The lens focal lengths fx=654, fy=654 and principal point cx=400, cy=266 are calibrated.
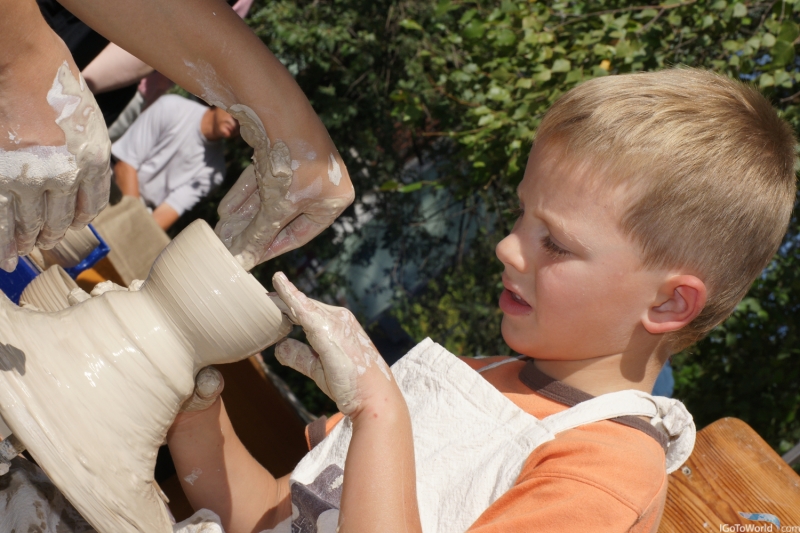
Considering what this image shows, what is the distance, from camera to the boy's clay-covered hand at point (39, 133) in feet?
2.99

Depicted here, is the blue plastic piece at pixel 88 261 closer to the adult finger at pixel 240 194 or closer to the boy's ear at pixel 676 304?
the adult finger at pixel 240 194

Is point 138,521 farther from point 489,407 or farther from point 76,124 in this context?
point 489,407

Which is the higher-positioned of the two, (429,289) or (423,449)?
(423,449)

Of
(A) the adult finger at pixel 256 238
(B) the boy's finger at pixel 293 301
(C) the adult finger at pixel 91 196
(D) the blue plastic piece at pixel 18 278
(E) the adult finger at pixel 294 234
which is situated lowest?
(B) the boy's finger at pixel 293 301

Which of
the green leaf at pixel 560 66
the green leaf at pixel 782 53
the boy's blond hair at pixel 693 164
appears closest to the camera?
the boy's blond hair at pixel 693 164

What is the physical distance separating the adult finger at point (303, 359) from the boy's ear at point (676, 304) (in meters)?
0.64

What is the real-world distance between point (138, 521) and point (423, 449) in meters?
0.61

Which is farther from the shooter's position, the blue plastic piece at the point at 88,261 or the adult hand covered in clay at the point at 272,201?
the blue plastic piece at the point at 88,261

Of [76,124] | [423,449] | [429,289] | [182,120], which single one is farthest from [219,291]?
[429,289]

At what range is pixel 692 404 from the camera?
3.35m

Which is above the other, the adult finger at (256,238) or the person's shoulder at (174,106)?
the person's shoulder at (174,106)

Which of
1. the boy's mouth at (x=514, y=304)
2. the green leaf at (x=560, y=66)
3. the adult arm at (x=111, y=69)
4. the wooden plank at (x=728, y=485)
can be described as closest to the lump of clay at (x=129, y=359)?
the boy's mouth at (x=514, y=304)

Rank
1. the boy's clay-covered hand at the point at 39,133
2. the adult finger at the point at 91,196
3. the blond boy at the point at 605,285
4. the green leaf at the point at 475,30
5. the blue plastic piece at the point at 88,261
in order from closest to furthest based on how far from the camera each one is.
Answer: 1. the boy's clay-covered hand at the point at 39,133
2. the adult finger at the point at 91,196
3. the blond boy at the point at 605,285
4. the blue plastic piece at the point at 88,261
5. the green leaf at the point at 475,30

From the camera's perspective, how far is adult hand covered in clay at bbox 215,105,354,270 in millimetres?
1092
